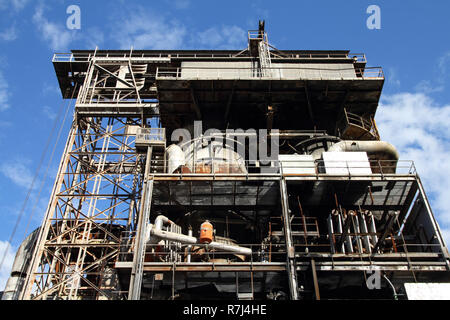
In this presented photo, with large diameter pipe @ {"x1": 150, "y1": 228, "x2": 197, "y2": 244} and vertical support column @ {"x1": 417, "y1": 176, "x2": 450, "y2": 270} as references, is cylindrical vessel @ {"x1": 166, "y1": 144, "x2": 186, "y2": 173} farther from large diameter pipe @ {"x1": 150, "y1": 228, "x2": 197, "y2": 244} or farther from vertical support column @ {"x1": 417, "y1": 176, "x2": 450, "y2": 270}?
vertical support column @ {"x1": 417, "y1": 176, "x2": 450, "y2": 270}

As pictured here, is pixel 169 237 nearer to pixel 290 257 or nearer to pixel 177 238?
pixel 177 238

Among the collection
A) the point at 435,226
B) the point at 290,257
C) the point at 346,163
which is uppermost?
the point at 346,163

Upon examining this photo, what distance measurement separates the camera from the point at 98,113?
26.1 m

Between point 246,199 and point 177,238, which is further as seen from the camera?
point 246,199

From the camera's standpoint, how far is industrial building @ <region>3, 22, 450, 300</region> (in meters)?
17.0

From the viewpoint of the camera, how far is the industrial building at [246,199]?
1697 centimetres

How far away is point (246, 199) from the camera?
20656mm

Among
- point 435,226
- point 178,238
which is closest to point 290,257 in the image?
point 178,238

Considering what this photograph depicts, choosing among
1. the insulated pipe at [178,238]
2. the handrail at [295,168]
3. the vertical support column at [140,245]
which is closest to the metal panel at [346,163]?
the handrail at [295,168]

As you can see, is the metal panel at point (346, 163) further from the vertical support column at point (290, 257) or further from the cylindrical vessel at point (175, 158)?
the cylindrical vessel at point (175, 158)

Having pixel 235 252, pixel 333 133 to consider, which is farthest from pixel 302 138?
pixel 235 252

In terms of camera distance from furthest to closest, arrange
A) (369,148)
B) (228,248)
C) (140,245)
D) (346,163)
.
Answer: (369,148) → (346,163) → (228,248) → (140,245)

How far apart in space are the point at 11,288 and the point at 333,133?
2133 centimetres

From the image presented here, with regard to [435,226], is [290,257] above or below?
below
